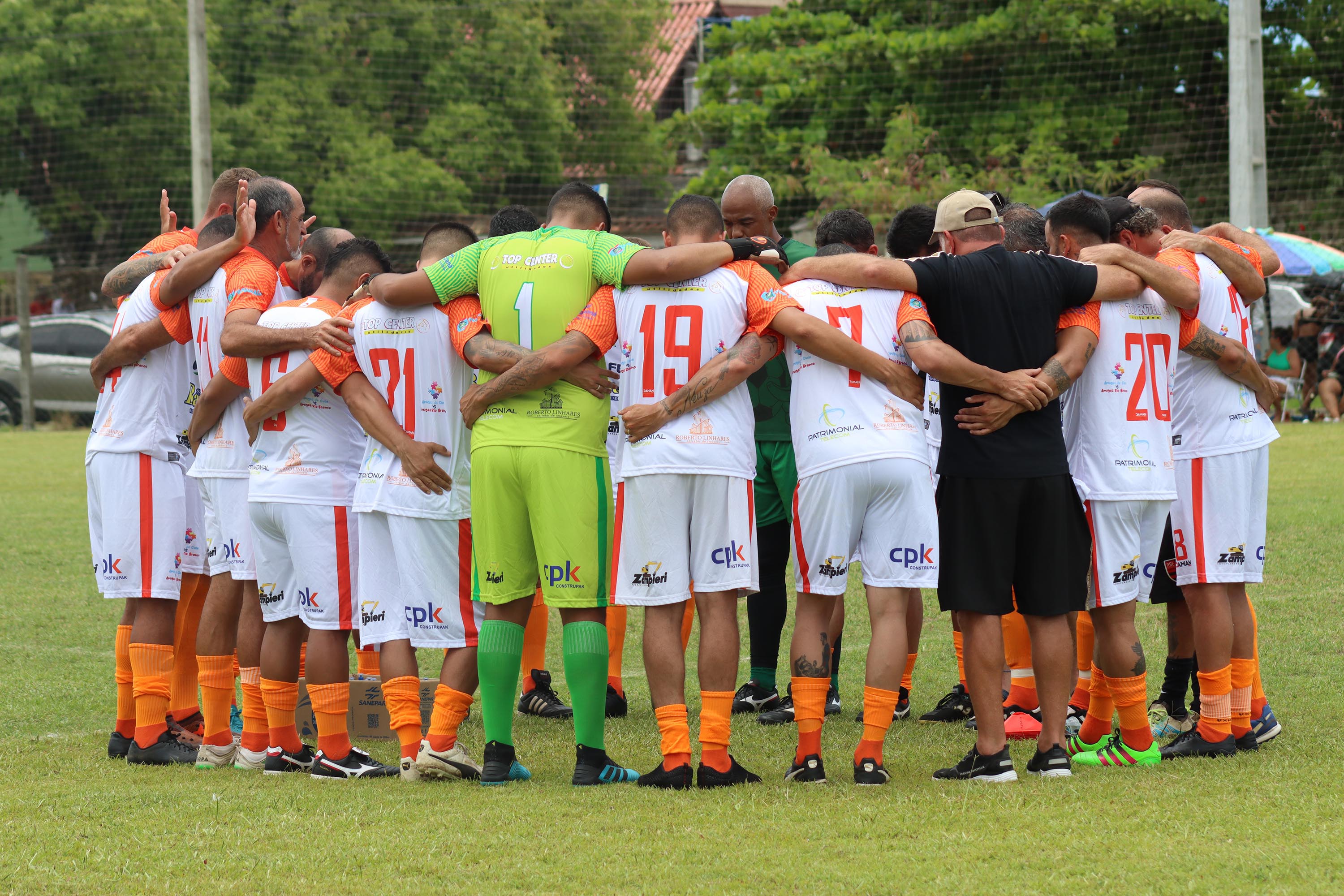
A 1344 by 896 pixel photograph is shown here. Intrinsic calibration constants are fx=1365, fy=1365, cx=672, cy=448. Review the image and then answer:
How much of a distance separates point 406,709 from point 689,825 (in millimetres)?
1464

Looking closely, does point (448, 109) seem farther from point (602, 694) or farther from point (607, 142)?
point (602, 694)

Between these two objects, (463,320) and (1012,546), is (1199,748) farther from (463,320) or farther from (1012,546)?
(463,320)

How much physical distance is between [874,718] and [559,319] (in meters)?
1.96

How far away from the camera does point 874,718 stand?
5195 mm

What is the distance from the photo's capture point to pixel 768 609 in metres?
7.05

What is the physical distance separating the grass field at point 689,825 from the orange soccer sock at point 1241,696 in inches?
5.3

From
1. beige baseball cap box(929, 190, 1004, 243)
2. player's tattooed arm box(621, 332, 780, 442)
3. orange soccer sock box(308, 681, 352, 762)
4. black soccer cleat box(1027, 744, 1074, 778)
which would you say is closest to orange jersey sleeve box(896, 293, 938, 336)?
beige baseball cap box(929, 190, 1004, 243)

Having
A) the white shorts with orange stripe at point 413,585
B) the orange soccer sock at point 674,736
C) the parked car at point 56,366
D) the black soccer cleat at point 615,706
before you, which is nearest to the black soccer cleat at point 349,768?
the white shorts with orange stripe at point 413,585

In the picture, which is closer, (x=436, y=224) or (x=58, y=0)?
(x=436, y=224)

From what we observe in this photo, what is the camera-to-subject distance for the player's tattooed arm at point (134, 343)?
6.10 meters

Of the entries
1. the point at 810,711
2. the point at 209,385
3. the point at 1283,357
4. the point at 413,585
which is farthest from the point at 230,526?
the point at 1283,357

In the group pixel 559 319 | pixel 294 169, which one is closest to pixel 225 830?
pixel 559 319

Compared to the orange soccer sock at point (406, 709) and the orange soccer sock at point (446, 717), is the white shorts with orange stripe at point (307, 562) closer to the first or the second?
the orange soccer sock at point (406, 709)

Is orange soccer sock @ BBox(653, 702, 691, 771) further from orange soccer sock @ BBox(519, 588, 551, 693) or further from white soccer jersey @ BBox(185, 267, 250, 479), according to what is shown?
white soccer jersey @ BBox(185, 267, 250, 479)
